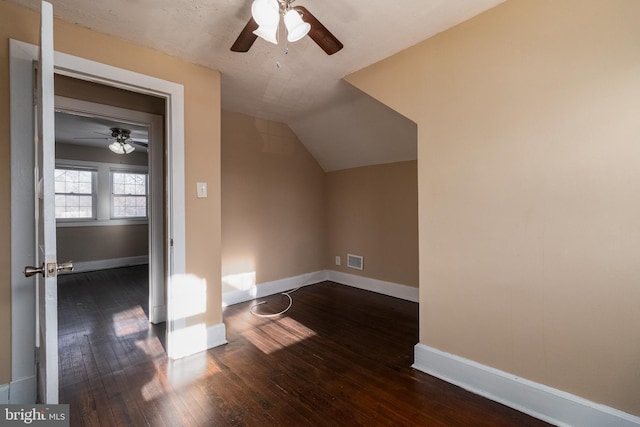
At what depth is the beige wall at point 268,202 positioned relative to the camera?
3.43 metres

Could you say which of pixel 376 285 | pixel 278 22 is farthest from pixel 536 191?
pixel 376 285

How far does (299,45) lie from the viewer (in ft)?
6.76

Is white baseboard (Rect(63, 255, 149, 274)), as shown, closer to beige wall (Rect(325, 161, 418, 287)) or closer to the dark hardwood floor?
the dark hardwood floor

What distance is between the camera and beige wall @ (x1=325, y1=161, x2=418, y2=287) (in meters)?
3.47

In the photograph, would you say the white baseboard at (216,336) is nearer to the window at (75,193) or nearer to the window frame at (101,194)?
the window frame at (101,194)

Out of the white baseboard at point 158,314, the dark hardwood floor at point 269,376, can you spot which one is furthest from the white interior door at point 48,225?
the white baseboard at point 158,314

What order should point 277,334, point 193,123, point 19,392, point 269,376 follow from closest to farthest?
point 19,392 < point 269,376 < point 193,123 < point 277,334

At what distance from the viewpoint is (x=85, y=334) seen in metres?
2.62

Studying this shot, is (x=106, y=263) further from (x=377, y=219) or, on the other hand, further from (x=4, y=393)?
(x=377, y=219)

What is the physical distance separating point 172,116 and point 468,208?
2248 mm

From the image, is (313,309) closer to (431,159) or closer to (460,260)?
(460,260)

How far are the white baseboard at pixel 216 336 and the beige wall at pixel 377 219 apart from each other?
2.13 m

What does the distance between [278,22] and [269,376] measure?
84.8 inches

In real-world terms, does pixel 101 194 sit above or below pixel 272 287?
above
